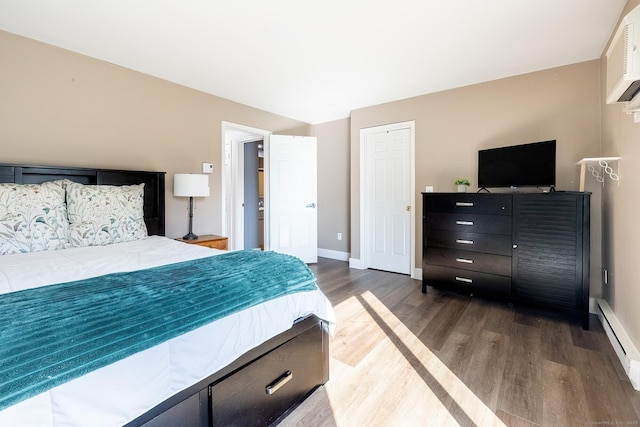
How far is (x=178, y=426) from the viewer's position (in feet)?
3.47

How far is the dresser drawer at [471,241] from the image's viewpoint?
9.39 feet

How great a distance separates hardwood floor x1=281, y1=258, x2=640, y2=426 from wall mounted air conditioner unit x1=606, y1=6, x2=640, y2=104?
1.67 metres

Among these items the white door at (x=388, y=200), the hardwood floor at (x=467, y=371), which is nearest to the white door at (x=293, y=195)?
the white door at (x=388, y=200)

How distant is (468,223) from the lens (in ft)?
10.1

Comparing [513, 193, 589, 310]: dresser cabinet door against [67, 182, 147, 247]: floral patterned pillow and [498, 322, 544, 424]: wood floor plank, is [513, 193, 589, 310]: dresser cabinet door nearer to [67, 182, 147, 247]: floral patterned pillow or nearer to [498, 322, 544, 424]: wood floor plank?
[498, 322, 544, 424]: wood floor plank

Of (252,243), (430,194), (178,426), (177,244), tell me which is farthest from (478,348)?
(252,243)

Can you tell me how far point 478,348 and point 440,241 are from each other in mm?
1315

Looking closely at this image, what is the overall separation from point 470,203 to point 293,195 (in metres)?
2.53

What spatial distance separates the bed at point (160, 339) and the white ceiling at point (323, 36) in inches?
62.2

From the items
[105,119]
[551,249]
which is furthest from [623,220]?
[105,119]

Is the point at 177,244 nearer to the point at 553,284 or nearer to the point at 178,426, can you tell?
the point at 178,426

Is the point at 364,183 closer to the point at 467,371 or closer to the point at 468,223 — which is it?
the point at 468,223

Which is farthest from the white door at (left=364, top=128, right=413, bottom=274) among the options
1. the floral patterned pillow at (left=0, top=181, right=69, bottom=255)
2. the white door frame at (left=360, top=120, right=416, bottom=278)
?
the floral patterned pillow at (left=0, top=181, right=69, bottom=255)

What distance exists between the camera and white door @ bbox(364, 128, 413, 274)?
4039mm
